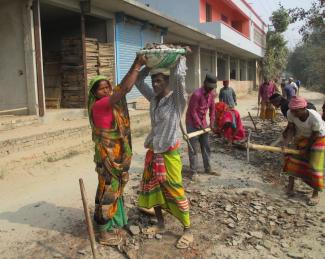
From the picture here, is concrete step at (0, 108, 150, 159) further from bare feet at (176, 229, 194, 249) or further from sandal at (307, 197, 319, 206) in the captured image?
sandal at (307, 197, 319, 206)

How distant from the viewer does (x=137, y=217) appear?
4.02m

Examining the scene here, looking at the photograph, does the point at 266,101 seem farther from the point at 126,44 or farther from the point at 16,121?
the point at 16,121

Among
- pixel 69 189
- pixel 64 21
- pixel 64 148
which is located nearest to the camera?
pixel 69 189

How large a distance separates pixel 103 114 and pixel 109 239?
1.16m

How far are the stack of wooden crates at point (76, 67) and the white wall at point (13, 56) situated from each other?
1831 millimetres

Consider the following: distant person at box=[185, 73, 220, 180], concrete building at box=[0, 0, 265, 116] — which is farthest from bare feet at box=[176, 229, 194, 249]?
concrete building at box=[0, 0, 265, 116]

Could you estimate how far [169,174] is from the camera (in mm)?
3398

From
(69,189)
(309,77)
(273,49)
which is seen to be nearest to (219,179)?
(69,189)

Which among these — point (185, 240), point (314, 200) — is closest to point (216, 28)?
point (314, 200)

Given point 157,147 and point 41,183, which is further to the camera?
point 41,183

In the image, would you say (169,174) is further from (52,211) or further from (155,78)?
(52,211)

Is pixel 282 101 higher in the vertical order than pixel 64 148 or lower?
higher

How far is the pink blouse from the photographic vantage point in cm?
311

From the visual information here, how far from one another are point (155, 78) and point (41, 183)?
9.55 ft
